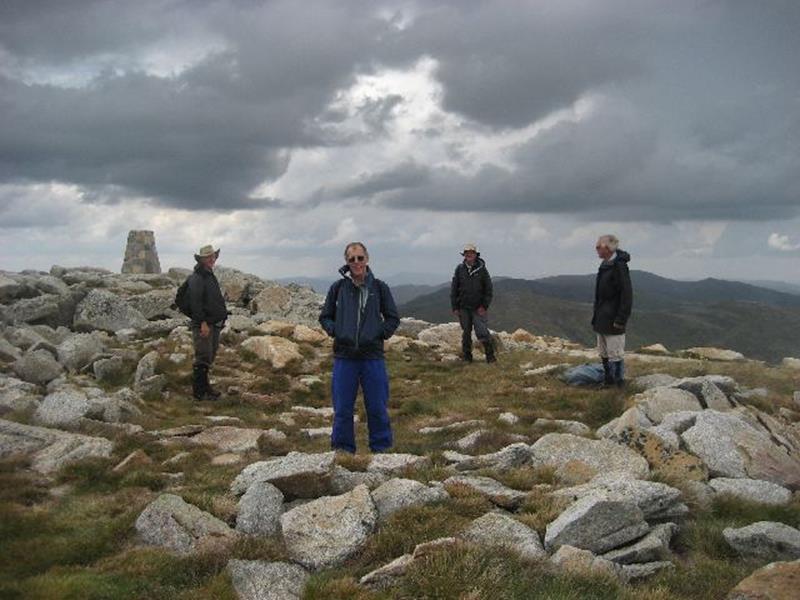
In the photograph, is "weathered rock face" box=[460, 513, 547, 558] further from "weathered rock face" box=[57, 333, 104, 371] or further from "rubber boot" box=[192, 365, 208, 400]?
"weathered rock face" box=[57, 333, 104, 371]

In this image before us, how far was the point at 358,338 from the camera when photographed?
1270 cm

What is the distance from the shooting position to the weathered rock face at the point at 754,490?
10430mm

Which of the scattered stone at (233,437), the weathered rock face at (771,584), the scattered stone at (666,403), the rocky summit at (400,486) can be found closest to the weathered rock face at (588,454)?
the rocky summit at (400,486)

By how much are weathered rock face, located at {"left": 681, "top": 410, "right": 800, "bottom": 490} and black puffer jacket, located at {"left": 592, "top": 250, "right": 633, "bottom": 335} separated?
5.52 metres

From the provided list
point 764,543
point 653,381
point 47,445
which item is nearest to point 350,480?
point 764,543

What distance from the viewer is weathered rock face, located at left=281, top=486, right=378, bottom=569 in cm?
814

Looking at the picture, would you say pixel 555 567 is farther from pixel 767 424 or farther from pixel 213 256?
pixel 213 256

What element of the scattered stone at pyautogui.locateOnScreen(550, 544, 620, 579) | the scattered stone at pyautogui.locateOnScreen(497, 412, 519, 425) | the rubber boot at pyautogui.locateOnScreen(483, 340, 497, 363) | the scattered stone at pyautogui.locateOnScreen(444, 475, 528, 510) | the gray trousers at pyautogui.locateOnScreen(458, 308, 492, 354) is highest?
the gray trousers at pyautogui.locateOnScreen(458, 308, 492, 354)

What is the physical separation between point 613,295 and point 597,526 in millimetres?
11277

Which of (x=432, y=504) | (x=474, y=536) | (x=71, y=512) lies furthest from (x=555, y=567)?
(x=71, y=512)

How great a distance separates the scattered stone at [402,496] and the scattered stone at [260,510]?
136cm

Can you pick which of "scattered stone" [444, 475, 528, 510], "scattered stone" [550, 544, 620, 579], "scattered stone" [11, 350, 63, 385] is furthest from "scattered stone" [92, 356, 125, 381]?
"scattered stone" [550, 544, 620, 579]

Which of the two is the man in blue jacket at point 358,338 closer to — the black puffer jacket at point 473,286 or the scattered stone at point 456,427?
the scattered stone at point 456,427

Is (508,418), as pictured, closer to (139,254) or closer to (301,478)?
(301,478)
